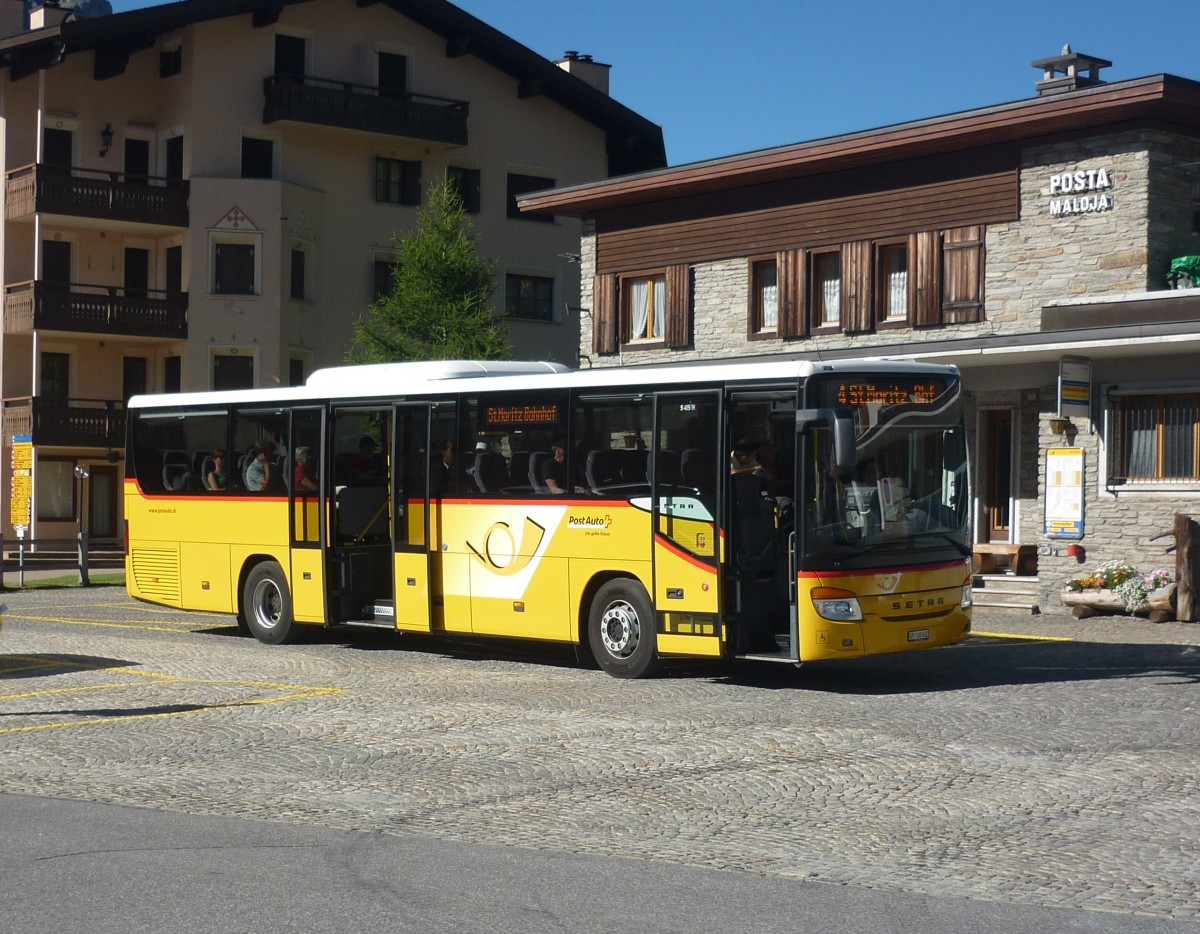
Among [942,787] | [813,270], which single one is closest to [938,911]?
[942,787]

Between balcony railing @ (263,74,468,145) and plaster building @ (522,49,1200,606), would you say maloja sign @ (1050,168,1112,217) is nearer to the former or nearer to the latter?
plaster building @ (522,49,1200,606)

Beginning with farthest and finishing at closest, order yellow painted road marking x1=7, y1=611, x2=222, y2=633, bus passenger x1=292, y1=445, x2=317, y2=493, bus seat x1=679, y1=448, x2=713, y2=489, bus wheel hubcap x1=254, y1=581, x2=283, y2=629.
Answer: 1. yellow painted road marking x1=7, y1=611, x2=222, y2=633
2. bus wheel hubcap x1=254, y1=581, x2=283, y2=629
3. bus passenger x1=292, y1=445, x2=317, y2=493
4. bus seat x1=679, y1=448, x2=713, y2=489

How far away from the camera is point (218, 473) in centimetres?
2098

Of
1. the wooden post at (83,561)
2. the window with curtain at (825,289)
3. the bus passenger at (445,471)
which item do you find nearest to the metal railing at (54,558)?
the wooden post at (83,561)

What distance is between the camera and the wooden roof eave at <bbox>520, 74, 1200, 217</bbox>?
2386 centimetres

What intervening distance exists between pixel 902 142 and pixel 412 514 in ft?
40.5

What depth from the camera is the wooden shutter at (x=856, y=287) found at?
28.2 metres

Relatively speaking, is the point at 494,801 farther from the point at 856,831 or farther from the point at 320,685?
the point at 320,685

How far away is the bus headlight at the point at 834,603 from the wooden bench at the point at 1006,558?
11.9 m

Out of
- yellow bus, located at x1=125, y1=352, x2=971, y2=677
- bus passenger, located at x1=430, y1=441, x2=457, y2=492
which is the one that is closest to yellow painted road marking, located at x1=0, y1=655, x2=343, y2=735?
yellow bus, located at x1=125, y1=352, x2=971, y2=677

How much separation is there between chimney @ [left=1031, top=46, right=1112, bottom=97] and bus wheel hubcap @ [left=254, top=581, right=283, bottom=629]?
15.6m

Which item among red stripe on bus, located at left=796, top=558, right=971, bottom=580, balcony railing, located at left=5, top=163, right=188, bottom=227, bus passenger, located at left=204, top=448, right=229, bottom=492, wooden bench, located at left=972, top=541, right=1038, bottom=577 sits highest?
balcony railing, located at left=5, top=163, right=188, bottom=227

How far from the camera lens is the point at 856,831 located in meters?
8.98

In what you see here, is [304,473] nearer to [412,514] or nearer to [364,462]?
[364,462]
